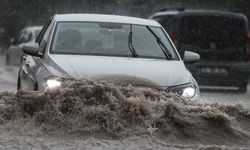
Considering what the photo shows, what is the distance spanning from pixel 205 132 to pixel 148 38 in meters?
3.05

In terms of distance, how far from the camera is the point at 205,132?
684 cm

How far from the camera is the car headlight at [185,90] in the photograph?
8.21 meters

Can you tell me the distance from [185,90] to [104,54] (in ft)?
4.06

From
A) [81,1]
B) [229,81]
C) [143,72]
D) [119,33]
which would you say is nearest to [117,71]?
[143,72]

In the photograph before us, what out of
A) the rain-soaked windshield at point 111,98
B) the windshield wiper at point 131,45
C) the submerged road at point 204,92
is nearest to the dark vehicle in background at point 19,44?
the submerged road at point 204,92

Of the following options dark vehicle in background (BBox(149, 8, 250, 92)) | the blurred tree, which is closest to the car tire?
dark vehicle in background (BBox(149, 8, 250, 92))

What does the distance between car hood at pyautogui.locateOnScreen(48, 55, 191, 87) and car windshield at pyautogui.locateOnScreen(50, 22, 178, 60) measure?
0.31 metres

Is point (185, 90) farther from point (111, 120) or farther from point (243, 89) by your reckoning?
point (243, 89)

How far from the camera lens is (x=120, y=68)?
8.35 m

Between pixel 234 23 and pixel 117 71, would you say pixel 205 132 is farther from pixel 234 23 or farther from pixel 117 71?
pixel 234 23

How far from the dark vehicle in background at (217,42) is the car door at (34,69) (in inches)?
278

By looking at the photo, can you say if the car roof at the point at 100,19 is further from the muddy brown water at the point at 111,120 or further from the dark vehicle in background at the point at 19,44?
the dark vehicle in background at the point at 19,44

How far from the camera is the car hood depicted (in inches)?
322

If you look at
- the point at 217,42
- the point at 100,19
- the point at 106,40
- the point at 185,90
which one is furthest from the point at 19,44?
the point at 185,90
